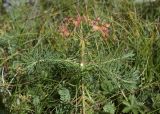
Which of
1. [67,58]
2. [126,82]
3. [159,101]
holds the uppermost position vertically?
[67,58]

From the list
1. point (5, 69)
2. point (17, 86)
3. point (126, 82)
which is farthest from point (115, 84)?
point (5, 69)

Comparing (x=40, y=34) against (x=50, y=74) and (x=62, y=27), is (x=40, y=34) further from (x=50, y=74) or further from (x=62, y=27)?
(x=50, y=74)

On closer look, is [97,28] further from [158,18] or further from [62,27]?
[158,18]

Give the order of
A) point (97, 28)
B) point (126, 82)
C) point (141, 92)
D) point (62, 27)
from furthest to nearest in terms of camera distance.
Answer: point (62, 27)
point (97, 28)
point (141, 92)
point (126, 82)

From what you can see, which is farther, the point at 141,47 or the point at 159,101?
the point at 141,47

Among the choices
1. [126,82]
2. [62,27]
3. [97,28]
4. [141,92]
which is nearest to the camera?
[126,82]

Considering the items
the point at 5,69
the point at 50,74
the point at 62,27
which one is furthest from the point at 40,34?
the point at 50,74

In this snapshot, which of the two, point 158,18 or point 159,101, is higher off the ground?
A: point 158,18
